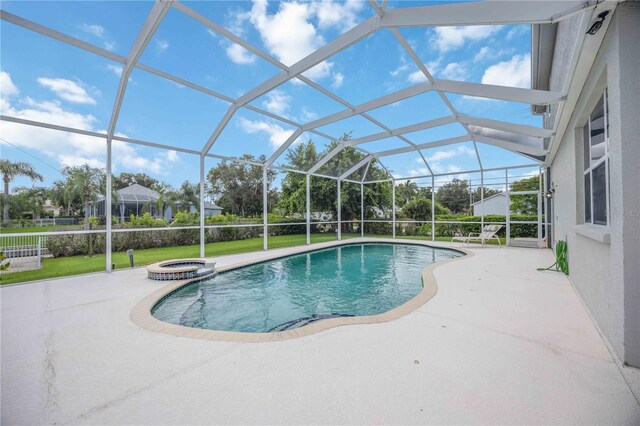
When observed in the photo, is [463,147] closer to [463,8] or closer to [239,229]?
[463,8]

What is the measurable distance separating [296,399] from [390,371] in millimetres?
864

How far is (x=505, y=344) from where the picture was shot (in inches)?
115

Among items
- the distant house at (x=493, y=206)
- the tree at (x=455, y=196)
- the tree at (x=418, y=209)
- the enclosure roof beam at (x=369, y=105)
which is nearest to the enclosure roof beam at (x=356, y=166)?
the tree at (x=455, y=196)

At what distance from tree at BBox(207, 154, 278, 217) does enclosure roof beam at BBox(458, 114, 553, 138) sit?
19.6 m

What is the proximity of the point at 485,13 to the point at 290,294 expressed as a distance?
5696 millimetres

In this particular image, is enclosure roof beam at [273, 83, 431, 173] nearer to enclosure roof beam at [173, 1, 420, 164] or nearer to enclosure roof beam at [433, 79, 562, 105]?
enclosure roof beam at [173, 1, 420, 164]

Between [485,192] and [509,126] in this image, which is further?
[485,192]

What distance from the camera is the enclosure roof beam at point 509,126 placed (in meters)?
7.19

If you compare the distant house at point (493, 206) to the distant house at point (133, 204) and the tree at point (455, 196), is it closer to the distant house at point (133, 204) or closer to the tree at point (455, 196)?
the tree at point (455, 196)

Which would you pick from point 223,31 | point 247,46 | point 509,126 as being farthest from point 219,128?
point 509,126

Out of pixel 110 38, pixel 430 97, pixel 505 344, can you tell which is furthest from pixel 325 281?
pixel 110 38

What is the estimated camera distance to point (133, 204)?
9.98 meters

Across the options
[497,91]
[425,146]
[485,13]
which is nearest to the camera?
[485,13]

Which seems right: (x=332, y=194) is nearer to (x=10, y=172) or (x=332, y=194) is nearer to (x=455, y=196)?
(x=455, y=196)
